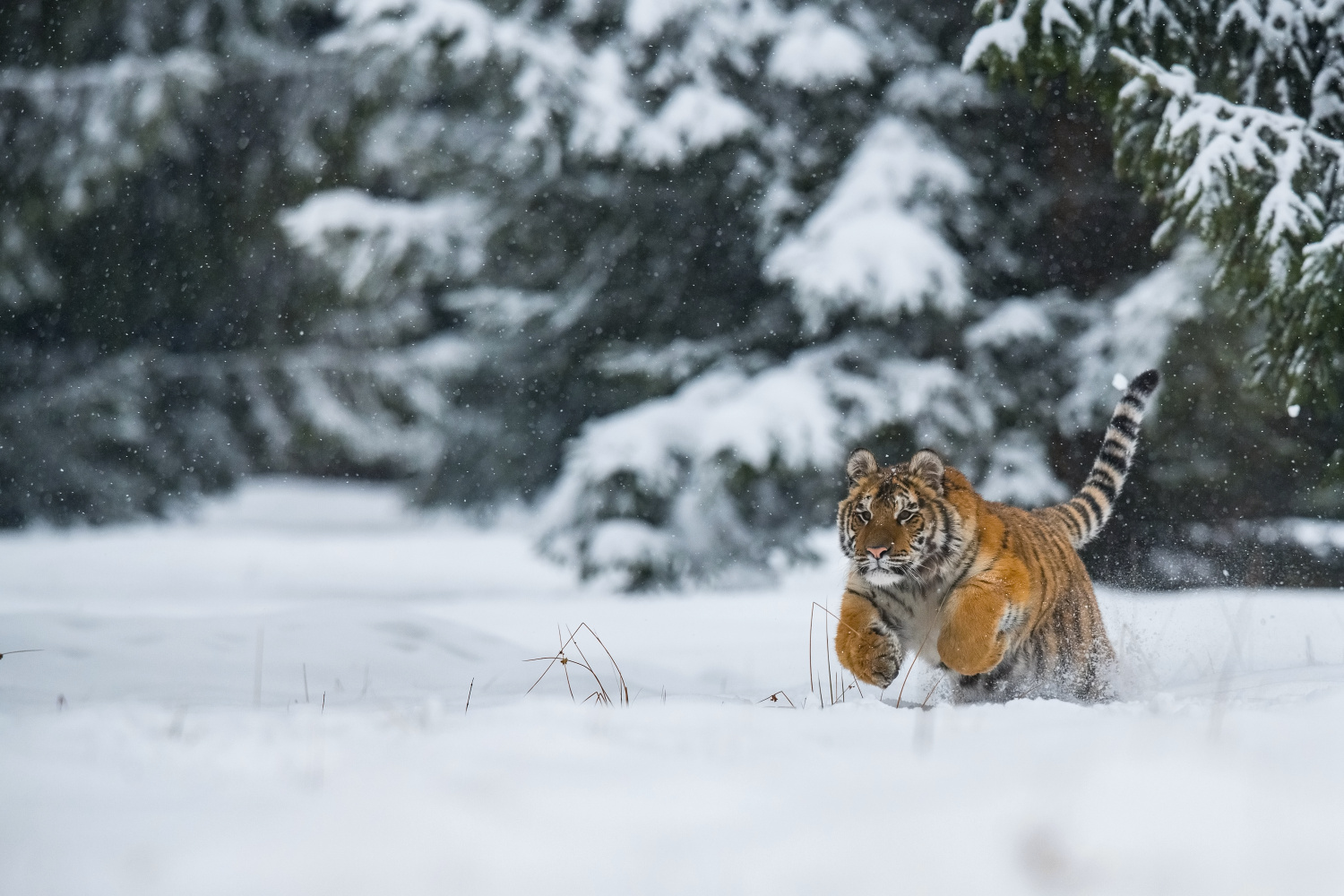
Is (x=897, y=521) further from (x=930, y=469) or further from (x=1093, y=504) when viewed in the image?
(x=1093, y=504)

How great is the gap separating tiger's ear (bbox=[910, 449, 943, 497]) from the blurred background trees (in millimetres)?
1962

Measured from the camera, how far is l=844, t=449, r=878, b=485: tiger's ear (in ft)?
12.0

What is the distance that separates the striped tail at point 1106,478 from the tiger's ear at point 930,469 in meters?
0.82

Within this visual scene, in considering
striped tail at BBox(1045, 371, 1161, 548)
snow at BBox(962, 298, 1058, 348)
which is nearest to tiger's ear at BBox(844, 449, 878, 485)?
striped tail at BBox(1045, 371, 1161, 548)

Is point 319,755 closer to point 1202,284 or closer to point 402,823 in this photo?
point 402,823

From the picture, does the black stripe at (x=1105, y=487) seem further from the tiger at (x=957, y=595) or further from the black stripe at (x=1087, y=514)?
the tiger at (x=957, y=595)

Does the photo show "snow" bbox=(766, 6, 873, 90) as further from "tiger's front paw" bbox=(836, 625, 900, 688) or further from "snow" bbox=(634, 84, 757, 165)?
"tiger's front paw" bbox=(836, 625, 900, 688)

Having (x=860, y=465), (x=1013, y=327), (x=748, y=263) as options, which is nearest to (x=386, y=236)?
(x=748, y=263)

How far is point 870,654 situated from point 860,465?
0.62m

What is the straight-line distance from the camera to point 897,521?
3.45 metres

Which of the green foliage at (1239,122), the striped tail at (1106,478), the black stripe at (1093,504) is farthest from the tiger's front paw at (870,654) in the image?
the green foliage at (1239,122)

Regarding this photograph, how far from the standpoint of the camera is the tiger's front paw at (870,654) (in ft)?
11.0

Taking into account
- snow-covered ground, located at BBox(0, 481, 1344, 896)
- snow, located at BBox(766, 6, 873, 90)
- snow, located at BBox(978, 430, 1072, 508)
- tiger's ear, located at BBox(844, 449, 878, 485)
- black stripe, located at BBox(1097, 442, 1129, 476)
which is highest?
snow, located at BBox(766, 6, 873, 90)

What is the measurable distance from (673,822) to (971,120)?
775cm
